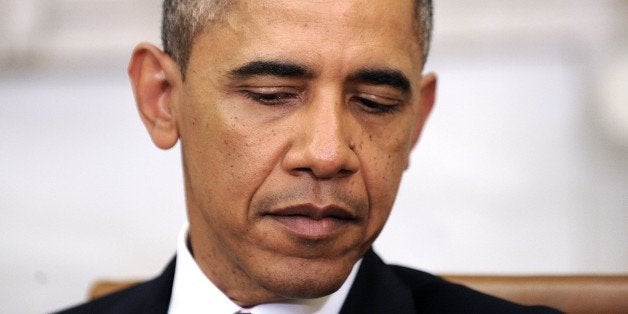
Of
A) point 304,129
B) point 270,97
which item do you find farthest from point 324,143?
point 270,97

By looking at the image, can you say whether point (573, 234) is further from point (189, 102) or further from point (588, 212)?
point (189, 102)

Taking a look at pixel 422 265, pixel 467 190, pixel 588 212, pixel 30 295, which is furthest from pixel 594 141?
pixel 30 295

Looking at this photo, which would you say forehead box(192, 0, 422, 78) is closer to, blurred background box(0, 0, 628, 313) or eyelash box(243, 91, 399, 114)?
eyelash box(243, 91, 399, 114)

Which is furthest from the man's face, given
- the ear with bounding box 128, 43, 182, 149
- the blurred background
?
the blurred background

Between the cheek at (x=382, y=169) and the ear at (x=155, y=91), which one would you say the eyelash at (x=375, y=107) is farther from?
the ear at (x=155, y=91)

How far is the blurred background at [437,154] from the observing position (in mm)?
3625

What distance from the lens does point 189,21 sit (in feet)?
7.22

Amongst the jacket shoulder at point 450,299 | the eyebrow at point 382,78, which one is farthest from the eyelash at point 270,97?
the jacket shoulder at point 450,299

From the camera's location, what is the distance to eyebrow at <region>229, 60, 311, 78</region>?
78.7 inches

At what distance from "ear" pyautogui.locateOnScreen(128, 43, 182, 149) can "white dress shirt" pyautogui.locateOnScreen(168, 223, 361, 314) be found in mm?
304

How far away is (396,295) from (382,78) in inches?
21.2

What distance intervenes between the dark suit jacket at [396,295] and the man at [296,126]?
0.40 ft

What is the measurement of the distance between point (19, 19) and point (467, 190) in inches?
73.3

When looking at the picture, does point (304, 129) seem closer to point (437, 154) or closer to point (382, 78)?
point (382, 78)
